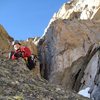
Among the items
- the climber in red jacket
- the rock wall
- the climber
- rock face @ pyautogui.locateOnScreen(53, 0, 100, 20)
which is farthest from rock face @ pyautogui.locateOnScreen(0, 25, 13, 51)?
rock face @ pyautogui.locateOnScreen(53, 0, 100, 20)

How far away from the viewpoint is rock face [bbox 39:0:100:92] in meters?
39.7

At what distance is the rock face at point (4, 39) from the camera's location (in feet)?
141

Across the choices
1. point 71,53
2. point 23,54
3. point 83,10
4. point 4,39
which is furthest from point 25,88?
point 83,10

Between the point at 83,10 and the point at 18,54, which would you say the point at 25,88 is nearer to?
the point at 18,54

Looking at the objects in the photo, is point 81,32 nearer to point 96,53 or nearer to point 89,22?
point 89,22

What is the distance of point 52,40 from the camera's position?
147 feet

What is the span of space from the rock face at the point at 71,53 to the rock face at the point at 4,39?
4.59 m

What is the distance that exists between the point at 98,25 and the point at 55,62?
11277 mm

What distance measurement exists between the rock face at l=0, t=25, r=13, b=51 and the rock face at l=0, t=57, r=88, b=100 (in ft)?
72.8

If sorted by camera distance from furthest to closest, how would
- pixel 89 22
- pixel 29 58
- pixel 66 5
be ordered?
pixel 66 5, pixel 89 22, pixel 29 58

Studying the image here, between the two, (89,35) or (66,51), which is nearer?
(66,51)

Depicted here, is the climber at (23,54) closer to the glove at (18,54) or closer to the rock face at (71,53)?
the glove at (18,54)

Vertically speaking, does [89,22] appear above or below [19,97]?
above

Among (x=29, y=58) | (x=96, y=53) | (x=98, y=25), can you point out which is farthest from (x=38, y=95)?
(x=98, y=25)
